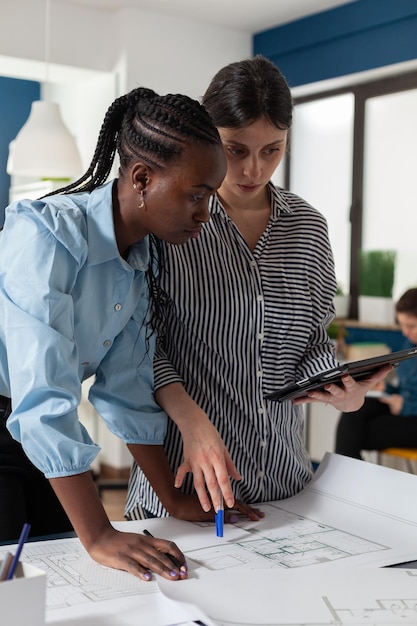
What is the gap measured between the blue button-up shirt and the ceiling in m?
3.74

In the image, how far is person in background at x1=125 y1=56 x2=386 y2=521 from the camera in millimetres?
1368

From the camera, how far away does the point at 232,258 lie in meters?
1.42

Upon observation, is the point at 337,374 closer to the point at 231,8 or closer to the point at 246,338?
the point at 246,338

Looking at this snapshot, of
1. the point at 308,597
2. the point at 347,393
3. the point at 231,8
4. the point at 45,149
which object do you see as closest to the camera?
the point at 308,597

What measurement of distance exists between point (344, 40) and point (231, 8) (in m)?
0.67

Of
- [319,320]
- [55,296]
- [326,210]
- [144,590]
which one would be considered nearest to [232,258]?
[319,320]

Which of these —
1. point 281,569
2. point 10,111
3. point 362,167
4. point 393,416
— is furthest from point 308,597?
point 10,111

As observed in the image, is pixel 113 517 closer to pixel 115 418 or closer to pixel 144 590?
pixel 115 418

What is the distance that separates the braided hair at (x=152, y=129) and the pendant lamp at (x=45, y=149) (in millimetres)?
2589

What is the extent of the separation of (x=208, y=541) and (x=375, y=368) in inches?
15.7

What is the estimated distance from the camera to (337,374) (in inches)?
49.4

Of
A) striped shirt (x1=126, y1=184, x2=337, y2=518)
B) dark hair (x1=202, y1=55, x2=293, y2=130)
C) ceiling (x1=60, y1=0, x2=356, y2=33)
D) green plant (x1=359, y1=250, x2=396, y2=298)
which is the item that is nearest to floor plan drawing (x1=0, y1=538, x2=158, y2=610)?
striped shirt (x1=126, y1=184, x2=337, y2=518)

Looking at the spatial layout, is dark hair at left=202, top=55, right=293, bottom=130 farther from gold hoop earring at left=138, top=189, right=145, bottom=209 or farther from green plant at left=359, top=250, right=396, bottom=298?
green plant at left=359, top=250, right=396, bottom=298

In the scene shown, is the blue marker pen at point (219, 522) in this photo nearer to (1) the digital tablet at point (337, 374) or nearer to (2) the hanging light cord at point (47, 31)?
(1) the digital tablet at point (337, 374)
